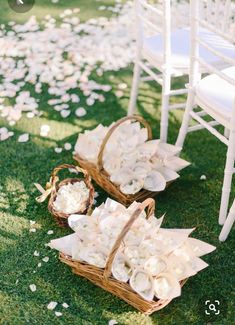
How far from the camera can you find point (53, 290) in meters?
2.37

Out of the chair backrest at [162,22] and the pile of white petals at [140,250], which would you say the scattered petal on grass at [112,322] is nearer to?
the pile of white petals at [140,250]

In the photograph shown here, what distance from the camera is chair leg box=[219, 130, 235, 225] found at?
2.35 meters

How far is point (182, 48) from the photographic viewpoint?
9.51 feet

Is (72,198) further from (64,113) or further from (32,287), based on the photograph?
(64,113)

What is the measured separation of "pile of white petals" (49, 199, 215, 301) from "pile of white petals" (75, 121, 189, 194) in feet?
1.02

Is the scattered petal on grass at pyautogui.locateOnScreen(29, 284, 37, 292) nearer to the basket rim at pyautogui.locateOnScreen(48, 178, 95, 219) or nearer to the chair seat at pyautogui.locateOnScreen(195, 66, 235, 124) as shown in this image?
the basket rim at pyautogui.locateOnScreen(48, 178, 95, 219)

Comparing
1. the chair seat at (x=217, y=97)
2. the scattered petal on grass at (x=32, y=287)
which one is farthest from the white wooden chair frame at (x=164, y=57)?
the scattered petal on grass at (x=32, y=287)

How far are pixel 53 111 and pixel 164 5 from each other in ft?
4.32

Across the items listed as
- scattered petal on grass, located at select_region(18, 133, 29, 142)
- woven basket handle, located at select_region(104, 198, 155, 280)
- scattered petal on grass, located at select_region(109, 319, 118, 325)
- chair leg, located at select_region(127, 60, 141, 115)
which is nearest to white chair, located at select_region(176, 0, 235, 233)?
woven basket handle, located at select_region(104, 198, 155, 280)

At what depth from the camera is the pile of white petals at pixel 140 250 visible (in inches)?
83.9

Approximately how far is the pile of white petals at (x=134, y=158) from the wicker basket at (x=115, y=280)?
375mm

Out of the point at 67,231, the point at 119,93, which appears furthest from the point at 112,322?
the point at 119,93

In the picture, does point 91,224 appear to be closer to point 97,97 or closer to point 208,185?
point 208,185

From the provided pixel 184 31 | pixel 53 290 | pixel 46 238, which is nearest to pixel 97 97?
pixel 184 31
